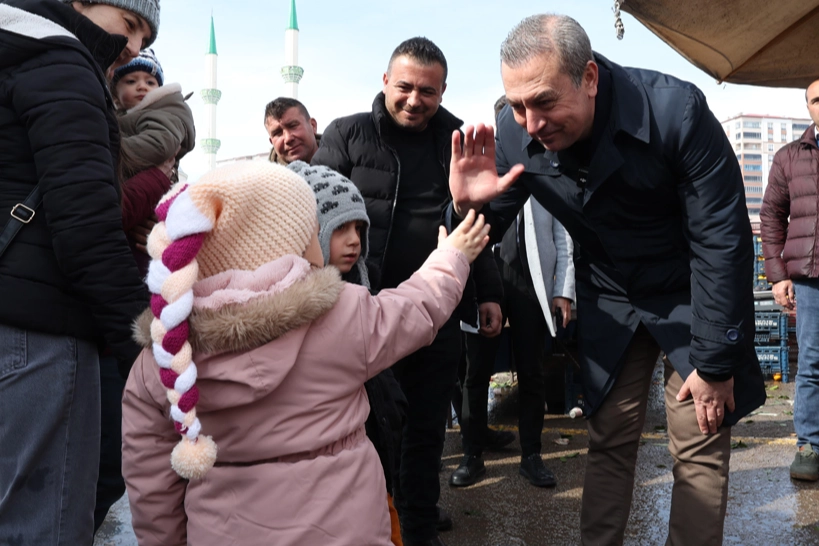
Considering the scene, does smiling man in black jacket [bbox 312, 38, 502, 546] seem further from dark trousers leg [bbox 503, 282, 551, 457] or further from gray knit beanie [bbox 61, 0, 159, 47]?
dark trousers leg [bbox 503, 282, 551, 457]

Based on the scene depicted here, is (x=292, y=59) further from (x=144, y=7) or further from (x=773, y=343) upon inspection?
(x=144, y=7)

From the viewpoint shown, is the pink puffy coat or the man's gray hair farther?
the man's gray hair

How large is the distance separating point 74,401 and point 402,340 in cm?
99

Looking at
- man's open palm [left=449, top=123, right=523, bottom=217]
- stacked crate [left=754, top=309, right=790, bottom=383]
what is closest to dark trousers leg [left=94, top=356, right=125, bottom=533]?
man's open palm [left=449, top=123, right=523, bottom=217]

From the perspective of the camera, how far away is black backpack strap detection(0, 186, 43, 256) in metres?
2.16

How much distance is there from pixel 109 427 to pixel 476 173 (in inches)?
66.7

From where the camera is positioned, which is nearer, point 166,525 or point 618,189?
point 166,525

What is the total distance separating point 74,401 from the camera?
2258mm

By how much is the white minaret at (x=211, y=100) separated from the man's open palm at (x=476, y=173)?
50009 mm

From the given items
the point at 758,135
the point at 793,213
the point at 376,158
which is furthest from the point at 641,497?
the point at 758,135

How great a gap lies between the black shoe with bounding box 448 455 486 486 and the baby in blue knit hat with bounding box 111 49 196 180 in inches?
106

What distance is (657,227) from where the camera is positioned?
2875 millimetres

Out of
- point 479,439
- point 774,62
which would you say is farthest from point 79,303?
point 774,62

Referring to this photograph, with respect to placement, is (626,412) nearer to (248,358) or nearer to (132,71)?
(248,358)
